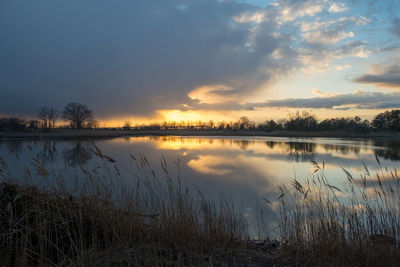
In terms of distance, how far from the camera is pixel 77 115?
5147 cm

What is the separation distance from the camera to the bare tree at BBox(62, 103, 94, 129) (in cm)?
5044

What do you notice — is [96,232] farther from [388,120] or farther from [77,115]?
[388,120]

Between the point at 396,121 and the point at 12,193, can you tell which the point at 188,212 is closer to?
the point at 12,193

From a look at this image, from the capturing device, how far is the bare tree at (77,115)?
5044 centimetres

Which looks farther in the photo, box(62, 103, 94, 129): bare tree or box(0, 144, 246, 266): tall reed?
box(62, 103, 94, 129): bare tree

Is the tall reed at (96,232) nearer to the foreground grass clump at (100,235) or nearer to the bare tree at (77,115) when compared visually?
the foreground grass clump at (100,235)

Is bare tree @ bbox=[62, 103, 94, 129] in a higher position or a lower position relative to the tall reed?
higher

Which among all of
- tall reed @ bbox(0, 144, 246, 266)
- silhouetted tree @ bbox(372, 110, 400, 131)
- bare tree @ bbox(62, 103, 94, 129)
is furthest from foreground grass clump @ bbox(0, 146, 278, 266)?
silhouetted tree @ bbox(372, 110, 400, 131)

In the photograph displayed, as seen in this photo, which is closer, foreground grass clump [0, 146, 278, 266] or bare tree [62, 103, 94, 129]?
foreground grass clump [0, 146, 278, 266]

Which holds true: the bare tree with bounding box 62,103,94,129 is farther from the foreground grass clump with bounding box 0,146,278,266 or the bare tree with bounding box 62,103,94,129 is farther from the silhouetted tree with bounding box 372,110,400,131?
the silhouetted tree with bounding box 372,110,400,131

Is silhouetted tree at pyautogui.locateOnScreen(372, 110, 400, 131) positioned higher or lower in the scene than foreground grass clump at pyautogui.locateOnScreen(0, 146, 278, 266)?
higher

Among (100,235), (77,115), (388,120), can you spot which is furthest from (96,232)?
(388,120)

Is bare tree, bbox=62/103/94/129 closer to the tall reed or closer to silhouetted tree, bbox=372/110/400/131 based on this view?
the tall reed

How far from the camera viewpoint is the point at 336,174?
34.2 feet
